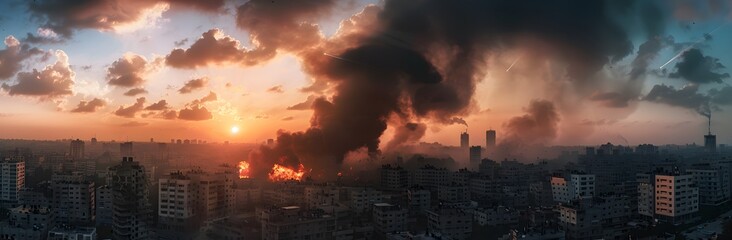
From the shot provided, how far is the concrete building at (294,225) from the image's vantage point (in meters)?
15.1

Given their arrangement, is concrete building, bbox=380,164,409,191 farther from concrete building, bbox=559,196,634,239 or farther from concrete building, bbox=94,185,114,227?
concrete building, bbox=94,185,114,227

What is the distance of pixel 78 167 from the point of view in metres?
38.5

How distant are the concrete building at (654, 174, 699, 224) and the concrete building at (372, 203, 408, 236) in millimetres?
10528

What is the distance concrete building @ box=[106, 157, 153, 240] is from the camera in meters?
17.1

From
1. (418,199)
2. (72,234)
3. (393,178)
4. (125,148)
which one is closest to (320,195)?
(418,199)

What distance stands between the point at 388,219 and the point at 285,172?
501 inches

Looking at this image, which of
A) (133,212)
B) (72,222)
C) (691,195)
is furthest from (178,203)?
(691,195)

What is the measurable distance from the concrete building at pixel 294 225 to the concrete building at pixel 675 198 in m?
13.4

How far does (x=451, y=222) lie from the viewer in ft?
56.5

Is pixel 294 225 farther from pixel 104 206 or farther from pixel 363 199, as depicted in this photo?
pixel 104 206

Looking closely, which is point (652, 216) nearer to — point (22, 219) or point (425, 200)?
point (425, 200)

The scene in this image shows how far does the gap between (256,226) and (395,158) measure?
2121cm

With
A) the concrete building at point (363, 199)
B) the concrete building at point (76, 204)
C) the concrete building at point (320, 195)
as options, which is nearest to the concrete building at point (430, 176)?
the concrete building at point (363, 199)

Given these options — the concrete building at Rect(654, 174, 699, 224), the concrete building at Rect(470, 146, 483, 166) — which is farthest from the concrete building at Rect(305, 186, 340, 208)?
the concrete building at Rect(470, 146, 483, 166)
